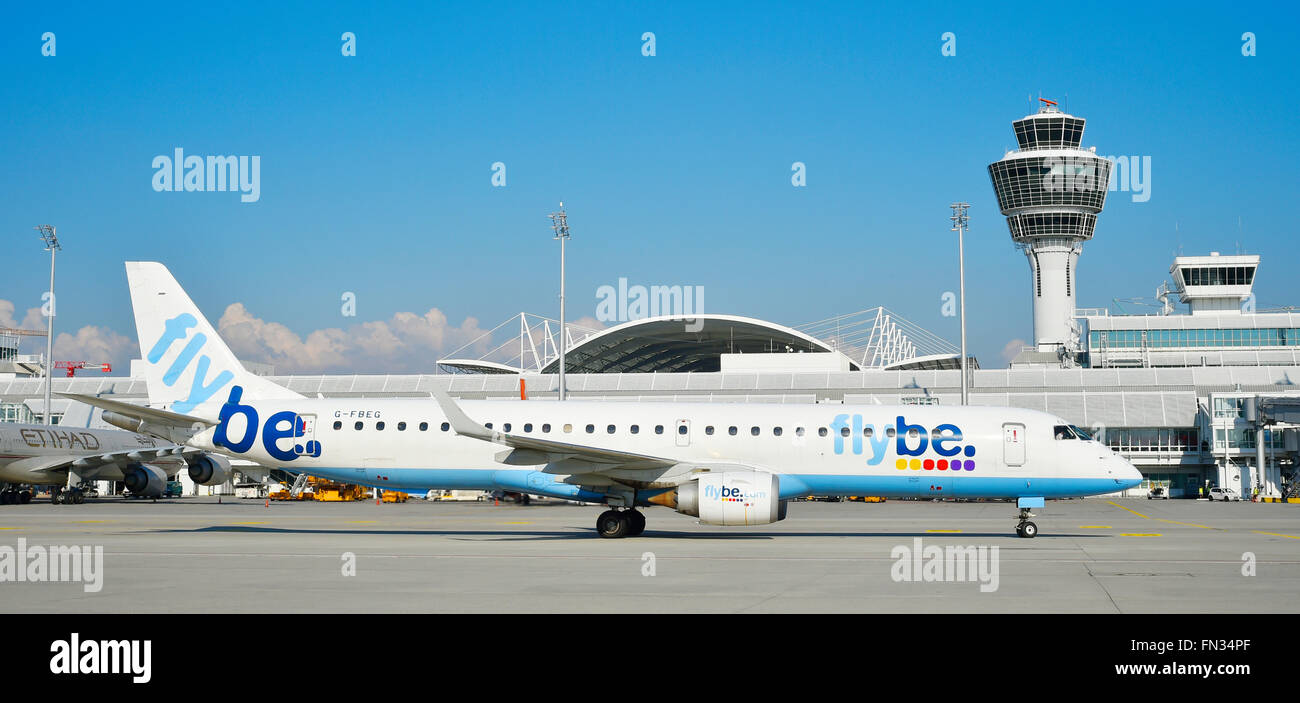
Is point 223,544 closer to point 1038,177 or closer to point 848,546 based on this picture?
point 848,546

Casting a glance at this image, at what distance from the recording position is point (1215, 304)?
10762 cm

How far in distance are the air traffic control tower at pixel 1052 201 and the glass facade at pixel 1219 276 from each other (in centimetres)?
1508

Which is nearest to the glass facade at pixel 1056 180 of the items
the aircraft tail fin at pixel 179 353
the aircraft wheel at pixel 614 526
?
the aircraft wheel at pixel 614 526

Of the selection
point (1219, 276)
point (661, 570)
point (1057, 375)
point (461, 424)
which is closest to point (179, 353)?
point (461, 424)

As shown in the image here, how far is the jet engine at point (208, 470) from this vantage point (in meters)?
52.6

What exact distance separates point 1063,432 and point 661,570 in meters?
13.5

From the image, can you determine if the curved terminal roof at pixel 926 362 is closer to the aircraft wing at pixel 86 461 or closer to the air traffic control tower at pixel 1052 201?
the air traffic control tower at pixel 1052 201

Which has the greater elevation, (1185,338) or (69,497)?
(1185,338)

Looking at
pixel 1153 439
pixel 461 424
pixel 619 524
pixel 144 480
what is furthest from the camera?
pixel 1153 439

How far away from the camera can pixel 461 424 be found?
2347 cm

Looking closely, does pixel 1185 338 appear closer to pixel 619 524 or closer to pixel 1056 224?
pixel 1056 224

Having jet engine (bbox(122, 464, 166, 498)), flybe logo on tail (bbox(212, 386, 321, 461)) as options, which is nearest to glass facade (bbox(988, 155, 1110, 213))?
jet engine (bbox(122, 464, 166, 498))

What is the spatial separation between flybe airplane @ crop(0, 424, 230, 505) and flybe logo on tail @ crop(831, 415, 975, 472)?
37.0 meters
